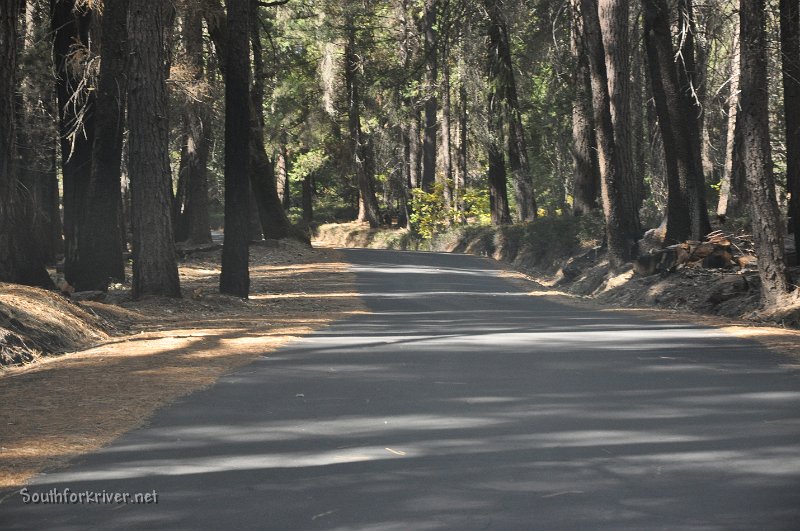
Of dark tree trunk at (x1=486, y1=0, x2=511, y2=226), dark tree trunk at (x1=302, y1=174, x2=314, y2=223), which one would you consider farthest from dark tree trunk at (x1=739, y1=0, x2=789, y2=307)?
dark tree trunk at (x1=302, y1=174, x2=314, y2=223)

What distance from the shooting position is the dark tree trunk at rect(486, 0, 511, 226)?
42.3m

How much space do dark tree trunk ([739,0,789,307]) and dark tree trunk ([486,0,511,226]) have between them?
882 inches

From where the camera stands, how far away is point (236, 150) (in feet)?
71.6

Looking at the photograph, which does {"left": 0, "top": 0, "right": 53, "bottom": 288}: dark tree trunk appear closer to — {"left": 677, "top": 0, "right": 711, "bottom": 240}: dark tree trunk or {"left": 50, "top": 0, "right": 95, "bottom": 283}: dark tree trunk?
{"left": 50, "top": 0, "right": 95, "bottom": 283}: dark tree trunk

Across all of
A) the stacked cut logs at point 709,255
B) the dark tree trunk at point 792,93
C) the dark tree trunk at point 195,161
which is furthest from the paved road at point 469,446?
the dark tree trunk at point 195,161

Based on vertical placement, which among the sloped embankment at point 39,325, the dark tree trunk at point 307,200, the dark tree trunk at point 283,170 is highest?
the dark tree trunk at point 283,170

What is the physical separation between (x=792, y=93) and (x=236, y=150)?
11799mm

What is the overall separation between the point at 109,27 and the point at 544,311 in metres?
11.2

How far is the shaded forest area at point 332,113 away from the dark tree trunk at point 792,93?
0.14ft

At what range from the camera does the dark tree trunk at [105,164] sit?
21.6 m

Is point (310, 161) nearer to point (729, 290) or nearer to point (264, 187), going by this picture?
point (264, 187)

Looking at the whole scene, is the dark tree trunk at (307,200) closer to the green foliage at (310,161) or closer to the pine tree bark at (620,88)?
the green foliage at (310,161)

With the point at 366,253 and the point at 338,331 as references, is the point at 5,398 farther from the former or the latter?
the point at 366,253

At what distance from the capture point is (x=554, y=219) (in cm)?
3597
